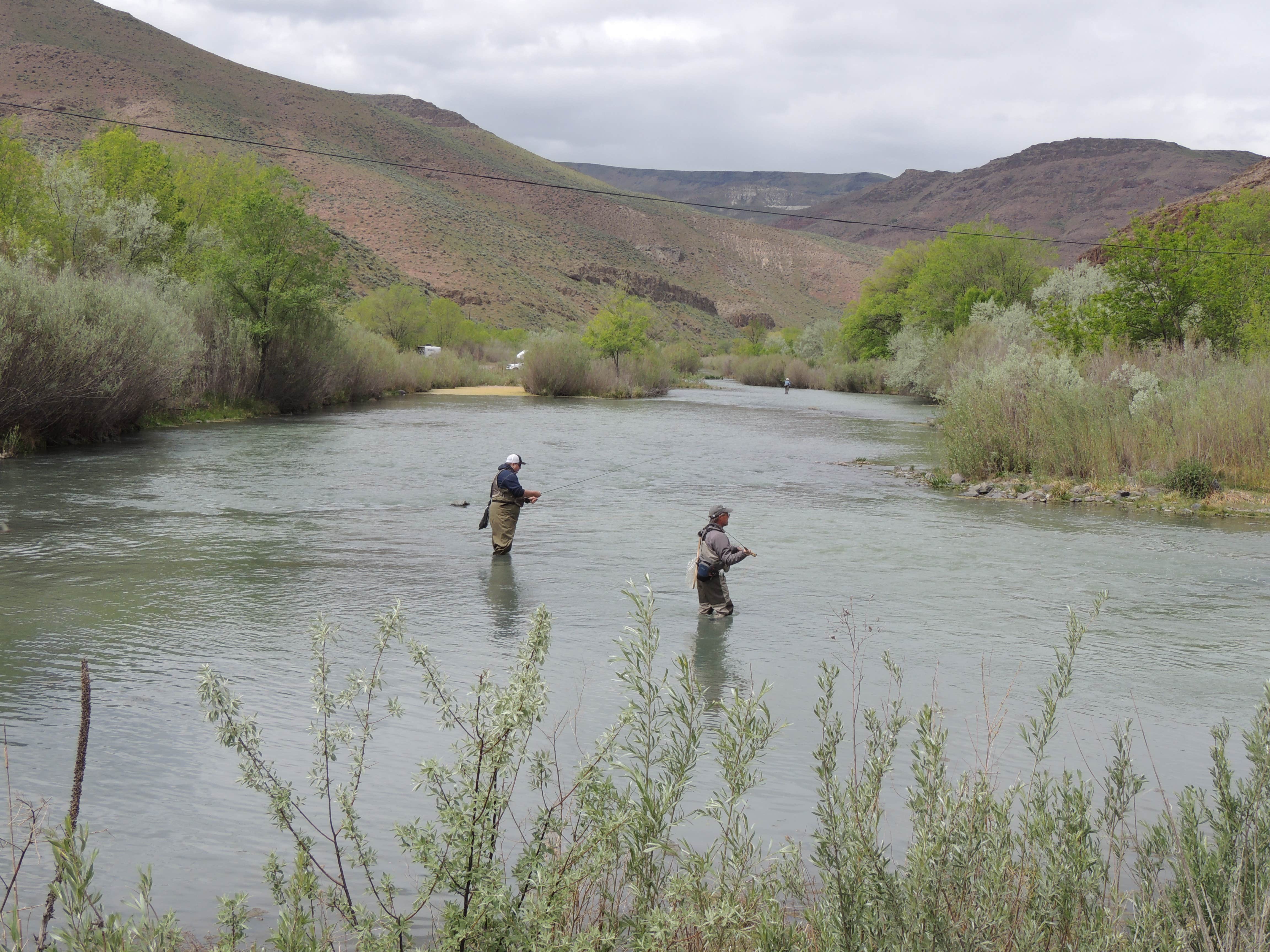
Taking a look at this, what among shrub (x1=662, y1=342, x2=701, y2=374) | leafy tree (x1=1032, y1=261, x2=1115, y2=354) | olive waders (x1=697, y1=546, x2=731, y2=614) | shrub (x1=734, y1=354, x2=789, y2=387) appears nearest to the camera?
olive waders (x1=697, y1=546, x2=731, y2=614)

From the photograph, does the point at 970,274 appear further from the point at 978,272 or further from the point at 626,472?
the point at 626,472

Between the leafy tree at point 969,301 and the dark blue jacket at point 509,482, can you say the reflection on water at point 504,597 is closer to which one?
the dark blue jacket at point 509,482

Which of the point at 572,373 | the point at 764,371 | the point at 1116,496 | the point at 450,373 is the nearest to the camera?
the point at 1116,496

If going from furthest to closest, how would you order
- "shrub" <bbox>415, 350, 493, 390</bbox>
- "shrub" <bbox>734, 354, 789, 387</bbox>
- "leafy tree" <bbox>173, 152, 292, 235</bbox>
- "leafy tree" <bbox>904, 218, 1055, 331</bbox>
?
1. "shrub" <bbox>734, 354, 789, 387</bbox>
2. "shrub" <bbox>415, 350, 493, 390</bbox>
3. "leafy tree" <bbox>904, 218, 1055, 331</bbox>
4. "leafy tree" <bbox>173, 152, 292, 235</bbox>

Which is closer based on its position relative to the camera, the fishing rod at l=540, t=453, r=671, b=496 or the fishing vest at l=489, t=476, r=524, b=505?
the fishing vest at l=489, t=476, r=524, b=505

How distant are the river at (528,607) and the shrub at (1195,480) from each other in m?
1.59

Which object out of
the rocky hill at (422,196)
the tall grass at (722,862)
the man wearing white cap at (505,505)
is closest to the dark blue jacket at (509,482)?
the man wearing white cap at (505,505)

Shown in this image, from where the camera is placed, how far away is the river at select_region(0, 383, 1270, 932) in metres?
6.91

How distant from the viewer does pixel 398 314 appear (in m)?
78.4

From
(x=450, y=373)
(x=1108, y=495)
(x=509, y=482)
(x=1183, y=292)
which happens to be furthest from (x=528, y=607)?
(x=450, y=373)

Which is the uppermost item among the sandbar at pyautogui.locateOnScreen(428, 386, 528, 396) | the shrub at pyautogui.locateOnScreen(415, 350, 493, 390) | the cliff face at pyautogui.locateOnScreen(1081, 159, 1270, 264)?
the cliff face at pyautogui.locateOnScreen(1081, 159, 1270, 264)

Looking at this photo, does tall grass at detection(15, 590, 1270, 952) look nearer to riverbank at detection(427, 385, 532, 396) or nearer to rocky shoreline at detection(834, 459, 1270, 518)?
rocky shoreline at detection(834, 459, 1270, 518)

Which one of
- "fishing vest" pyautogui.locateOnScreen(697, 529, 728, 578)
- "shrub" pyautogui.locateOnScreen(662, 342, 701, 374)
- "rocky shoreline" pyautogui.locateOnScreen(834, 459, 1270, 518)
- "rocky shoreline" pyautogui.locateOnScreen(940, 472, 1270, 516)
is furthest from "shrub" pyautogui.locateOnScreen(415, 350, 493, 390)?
"fishing vest" pyautogui.locateOnScreen(697, 529, 728, 578)

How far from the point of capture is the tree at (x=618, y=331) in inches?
2763
